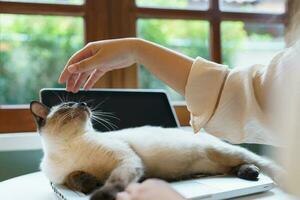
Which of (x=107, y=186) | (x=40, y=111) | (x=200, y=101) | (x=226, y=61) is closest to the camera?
(x=107, y=186)

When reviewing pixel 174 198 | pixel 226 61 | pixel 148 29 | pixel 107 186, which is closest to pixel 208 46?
pixel 226 61

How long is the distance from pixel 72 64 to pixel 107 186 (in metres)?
0.28

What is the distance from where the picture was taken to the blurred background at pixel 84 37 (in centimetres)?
132

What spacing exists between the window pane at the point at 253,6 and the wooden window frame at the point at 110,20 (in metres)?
0.06

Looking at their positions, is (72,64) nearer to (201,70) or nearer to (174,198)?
(201,70)

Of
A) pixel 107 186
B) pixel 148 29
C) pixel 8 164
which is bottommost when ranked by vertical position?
pixel 8 164

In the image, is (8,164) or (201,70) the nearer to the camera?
(201,70)

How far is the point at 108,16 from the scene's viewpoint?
1.44 metres

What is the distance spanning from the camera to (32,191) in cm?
85

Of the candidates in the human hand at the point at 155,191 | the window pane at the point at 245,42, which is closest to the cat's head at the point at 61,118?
the human hand at the point at 155,191

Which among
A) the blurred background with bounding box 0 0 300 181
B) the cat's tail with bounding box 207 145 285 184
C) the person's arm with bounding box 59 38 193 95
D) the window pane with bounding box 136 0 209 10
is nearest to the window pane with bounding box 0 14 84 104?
the blurred background with bounding box 0 0 300 181

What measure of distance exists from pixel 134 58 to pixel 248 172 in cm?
35

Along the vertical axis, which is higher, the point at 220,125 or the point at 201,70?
the point at 201,70

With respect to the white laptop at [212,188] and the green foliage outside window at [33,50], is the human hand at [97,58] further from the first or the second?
the green foliage outside window at [33,50]
